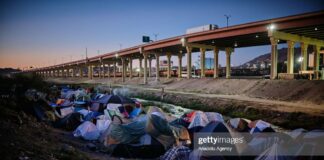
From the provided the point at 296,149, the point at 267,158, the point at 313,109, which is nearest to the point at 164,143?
the point at 267,158

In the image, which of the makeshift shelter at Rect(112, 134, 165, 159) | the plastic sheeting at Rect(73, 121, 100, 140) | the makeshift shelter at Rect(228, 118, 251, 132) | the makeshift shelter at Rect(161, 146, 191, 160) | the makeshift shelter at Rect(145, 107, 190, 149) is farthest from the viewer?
the plastic sheeting at Rect(73, 121, 100, 140)

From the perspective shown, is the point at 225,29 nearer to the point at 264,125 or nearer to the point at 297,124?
the point at 297,124

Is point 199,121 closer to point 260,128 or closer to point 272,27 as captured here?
point 260,128

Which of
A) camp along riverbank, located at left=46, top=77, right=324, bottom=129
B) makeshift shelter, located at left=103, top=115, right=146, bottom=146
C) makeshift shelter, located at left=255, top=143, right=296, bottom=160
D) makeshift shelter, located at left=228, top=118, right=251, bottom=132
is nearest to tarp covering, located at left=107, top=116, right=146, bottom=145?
makeshift shelter, located at left=103, top=115, right=146, bottom=146

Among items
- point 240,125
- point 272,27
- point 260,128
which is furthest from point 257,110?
point 272,27

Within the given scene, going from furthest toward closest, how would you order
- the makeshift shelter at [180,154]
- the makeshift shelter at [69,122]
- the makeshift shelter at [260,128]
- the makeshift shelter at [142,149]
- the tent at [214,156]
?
the makeshift shelter at [69,122] < the makeshift shelter at [260,128] < the makeshift shelter at [142,149] < the makeshift shelter at [180,154] < the tent at [214,156]

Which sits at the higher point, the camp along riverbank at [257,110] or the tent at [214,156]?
the tent at [214,156]

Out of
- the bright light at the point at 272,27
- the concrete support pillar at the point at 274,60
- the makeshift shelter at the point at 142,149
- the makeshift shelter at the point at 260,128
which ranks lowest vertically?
the makeshift shelter at the point at 142,149

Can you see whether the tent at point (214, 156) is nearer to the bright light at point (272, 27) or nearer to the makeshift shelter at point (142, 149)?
the makeshift shelter at point (142, 149)

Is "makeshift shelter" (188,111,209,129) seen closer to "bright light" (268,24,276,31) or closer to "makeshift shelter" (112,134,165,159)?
"makeshift shelter" (112,134,165,159)

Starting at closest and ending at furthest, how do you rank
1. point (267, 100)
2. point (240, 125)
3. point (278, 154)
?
point (278, 154)
point (240, 125)
point (267, 100)

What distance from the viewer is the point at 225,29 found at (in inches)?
1262

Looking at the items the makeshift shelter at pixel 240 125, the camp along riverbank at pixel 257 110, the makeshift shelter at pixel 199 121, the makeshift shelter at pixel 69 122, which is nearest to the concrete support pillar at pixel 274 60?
the camp along riverbank at pixel 257 110

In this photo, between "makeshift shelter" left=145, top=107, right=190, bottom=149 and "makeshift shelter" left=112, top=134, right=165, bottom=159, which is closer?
"makeshift shelter" left=112, top=134, right=165, bottom=159
